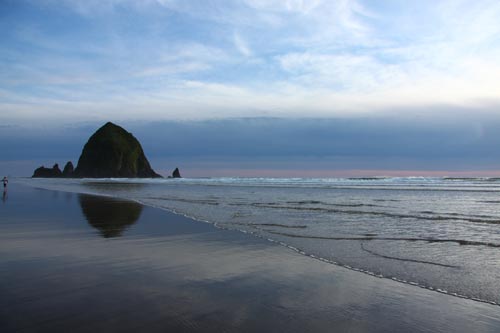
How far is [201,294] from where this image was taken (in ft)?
17.8

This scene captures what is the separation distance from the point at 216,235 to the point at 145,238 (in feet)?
6.73

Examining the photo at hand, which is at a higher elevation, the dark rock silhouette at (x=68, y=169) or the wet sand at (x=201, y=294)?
the dark rock silhouette at (x=68, y=169)

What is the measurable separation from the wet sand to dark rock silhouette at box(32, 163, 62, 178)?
603 ft

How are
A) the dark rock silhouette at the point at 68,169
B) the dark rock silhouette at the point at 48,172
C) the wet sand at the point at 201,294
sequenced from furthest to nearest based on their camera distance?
the dark rock silhouette at the point at 48,172 → the dark rock silhouette at the point at 68,169 → the wet sand at the point at 201,294

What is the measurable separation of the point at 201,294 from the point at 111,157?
528ft

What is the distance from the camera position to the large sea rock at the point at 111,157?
155 meters

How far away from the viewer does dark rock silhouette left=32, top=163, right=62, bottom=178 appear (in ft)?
567

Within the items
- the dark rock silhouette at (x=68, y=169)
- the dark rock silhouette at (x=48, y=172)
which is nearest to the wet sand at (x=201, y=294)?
the dark rock silhouette at (x=68, y=169)

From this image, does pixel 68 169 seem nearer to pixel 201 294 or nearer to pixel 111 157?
pixel 111 157

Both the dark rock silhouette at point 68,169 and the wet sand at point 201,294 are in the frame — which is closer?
the wet sand at point 201,294

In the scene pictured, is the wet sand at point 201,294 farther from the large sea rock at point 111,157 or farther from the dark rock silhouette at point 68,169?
the dark rock silhouette at point 68,169

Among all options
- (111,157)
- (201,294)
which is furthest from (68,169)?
(201,294)

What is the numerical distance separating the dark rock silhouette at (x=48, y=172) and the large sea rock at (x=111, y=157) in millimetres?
16739

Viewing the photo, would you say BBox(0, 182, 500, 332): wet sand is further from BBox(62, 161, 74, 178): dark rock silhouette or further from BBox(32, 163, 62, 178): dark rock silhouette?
BBox(32, 163, 62, 178): dark rock silhouette
